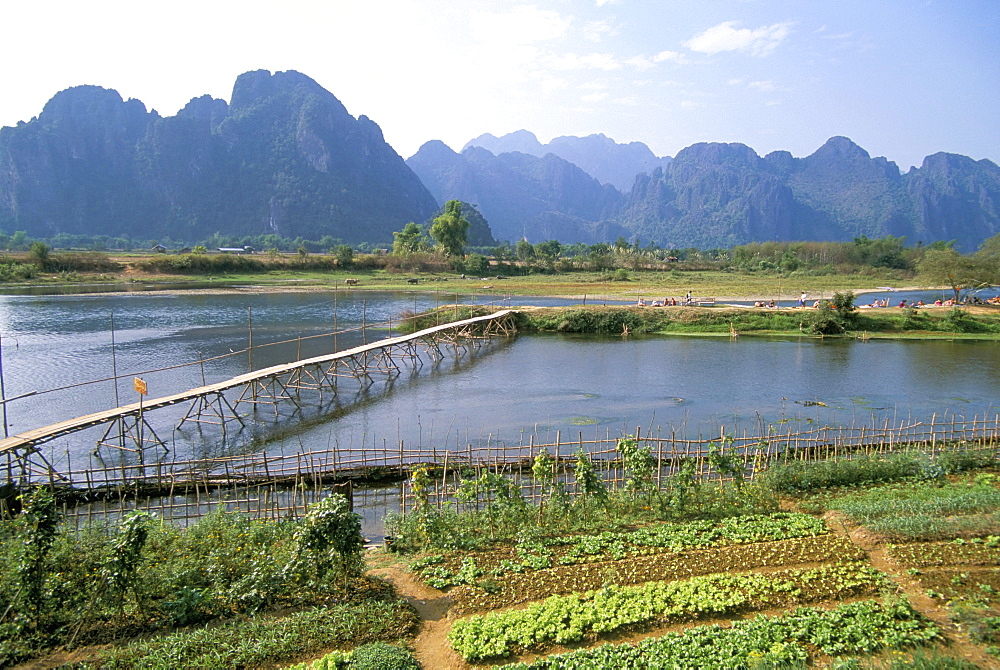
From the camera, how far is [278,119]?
7239 inches

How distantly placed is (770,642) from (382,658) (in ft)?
15.0

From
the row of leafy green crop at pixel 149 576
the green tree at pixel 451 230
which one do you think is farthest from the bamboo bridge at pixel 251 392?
the green tree at pixel 451 230

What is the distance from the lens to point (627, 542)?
403 inches

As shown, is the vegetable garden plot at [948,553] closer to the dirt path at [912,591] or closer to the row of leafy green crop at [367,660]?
the dirt path at [912,591]

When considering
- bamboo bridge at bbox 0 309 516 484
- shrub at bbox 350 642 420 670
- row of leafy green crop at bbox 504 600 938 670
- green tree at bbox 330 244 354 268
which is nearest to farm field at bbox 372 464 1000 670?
→ row of leafy green crop at bbox 504 600 938 670

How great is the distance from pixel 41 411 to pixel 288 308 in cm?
3117

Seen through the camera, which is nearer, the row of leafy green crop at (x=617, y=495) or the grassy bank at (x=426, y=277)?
the row of leafy green crop at (x=617, y=495)

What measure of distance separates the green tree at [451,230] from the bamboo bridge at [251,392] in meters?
43.3

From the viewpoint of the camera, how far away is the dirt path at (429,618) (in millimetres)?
7199

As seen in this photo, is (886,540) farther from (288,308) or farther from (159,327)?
(288,308)

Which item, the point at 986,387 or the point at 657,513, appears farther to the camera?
Answer: the point at 986,387

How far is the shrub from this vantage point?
672 centimetres

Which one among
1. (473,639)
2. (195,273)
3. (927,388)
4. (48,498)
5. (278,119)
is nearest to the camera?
(473,639)

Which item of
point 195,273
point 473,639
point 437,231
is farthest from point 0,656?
point 437,231
